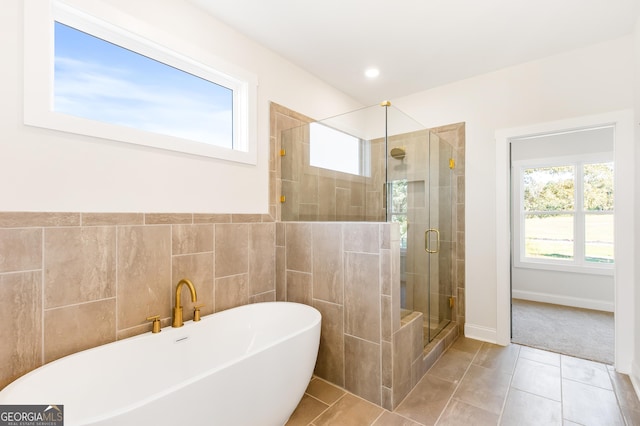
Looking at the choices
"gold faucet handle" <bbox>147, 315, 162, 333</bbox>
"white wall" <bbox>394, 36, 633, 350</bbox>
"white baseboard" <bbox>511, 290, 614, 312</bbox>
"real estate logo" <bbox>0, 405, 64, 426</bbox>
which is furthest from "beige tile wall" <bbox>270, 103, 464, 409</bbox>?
"white baseboard" <bbox>511, 290, 614, 312</bbox>

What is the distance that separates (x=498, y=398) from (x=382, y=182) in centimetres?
170

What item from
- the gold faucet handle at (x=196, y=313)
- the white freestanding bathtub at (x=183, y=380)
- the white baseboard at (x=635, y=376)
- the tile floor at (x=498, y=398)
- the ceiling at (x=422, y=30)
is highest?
the ceiling at (x=422, y=30)

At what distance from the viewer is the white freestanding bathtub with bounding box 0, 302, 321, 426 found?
3.57 ft

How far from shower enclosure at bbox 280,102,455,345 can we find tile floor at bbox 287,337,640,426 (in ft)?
1.51

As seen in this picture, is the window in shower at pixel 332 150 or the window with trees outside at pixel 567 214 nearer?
the window in shower at pixel 332 150

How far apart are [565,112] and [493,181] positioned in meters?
0.81

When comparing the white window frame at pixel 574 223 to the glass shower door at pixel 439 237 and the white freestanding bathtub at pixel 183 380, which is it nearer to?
the glass shower door at pixel 439 237

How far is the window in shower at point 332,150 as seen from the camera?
2.58 meters

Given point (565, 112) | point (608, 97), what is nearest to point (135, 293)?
point (565, 112)

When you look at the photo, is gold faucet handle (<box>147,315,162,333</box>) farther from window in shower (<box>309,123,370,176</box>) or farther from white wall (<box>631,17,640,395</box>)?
white wall (<box>631,17,640,395</box>)

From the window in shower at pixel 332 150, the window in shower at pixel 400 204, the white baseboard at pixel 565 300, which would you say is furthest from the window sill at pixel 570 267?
the window in shower at pixel 332 150

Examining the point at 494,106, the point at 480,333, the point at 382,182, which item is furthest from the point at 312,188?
the point at 480,333

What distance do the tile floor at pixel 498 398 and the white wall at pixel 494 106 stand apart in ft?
2.11

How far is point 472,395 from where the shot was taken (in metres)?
2.00
